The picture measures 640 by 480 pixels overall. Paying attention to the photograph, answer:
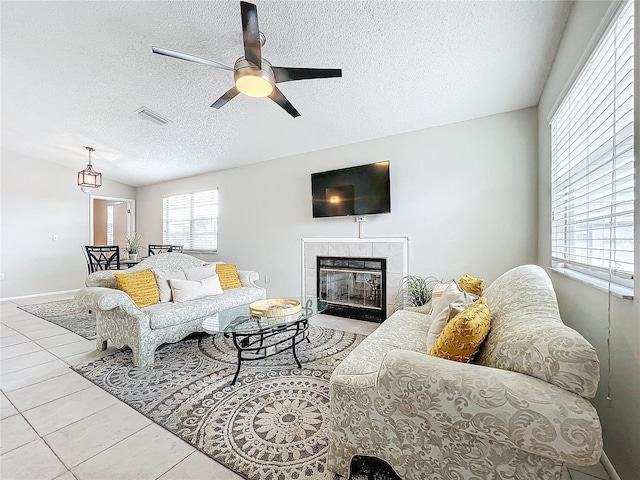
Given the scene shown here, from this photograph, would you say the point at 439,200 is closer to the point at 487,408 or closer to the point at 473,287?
the point at 473,287

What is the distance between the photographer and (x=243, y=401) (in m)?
1.88

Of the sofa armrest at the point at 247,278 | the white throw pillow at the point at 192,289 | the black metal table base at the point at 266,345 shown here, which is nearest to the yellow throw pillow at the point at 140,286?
the white throw pillow at the point at 192,289

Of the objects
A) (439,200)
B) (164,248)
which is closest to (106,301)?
(439,200)

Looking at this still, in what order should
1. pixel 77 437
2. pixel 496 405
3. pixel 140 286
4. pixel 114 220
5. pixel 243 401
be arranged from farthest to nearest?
pixel 114 220 < pixel 140 286 < pixel 243 401 < pixel 77 437 < pixel 496 405

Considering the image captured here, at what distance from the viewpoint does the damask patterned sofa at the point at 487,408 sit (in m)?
0.82

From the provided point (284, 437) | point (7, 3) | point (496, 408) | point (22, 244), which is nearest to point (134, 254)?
point (22, 244)

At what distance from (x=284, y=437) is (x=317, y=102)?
10.2 feet

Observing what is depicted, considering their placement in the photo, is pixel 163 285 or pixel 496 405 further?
pixel 163 285

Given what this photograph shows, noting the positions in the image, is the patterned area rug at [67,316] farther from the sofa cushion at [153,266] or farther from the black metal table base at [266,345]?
the black metal table base at [266,345]

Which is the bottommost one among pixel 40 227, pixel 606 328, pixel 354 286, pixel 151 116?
pixel 354 286

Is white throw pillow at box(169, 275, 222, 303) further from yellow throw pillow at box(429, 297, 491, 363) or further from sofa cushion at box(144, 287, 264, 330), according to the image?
yellow throw pillow at box(429, 297, 491, 363)

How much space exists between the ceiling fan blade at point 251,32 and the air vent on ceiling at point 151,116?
2363 millimetres

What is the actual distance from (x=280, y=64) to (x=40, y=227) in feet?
20.9

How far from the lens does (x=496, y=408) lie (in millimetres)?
875
